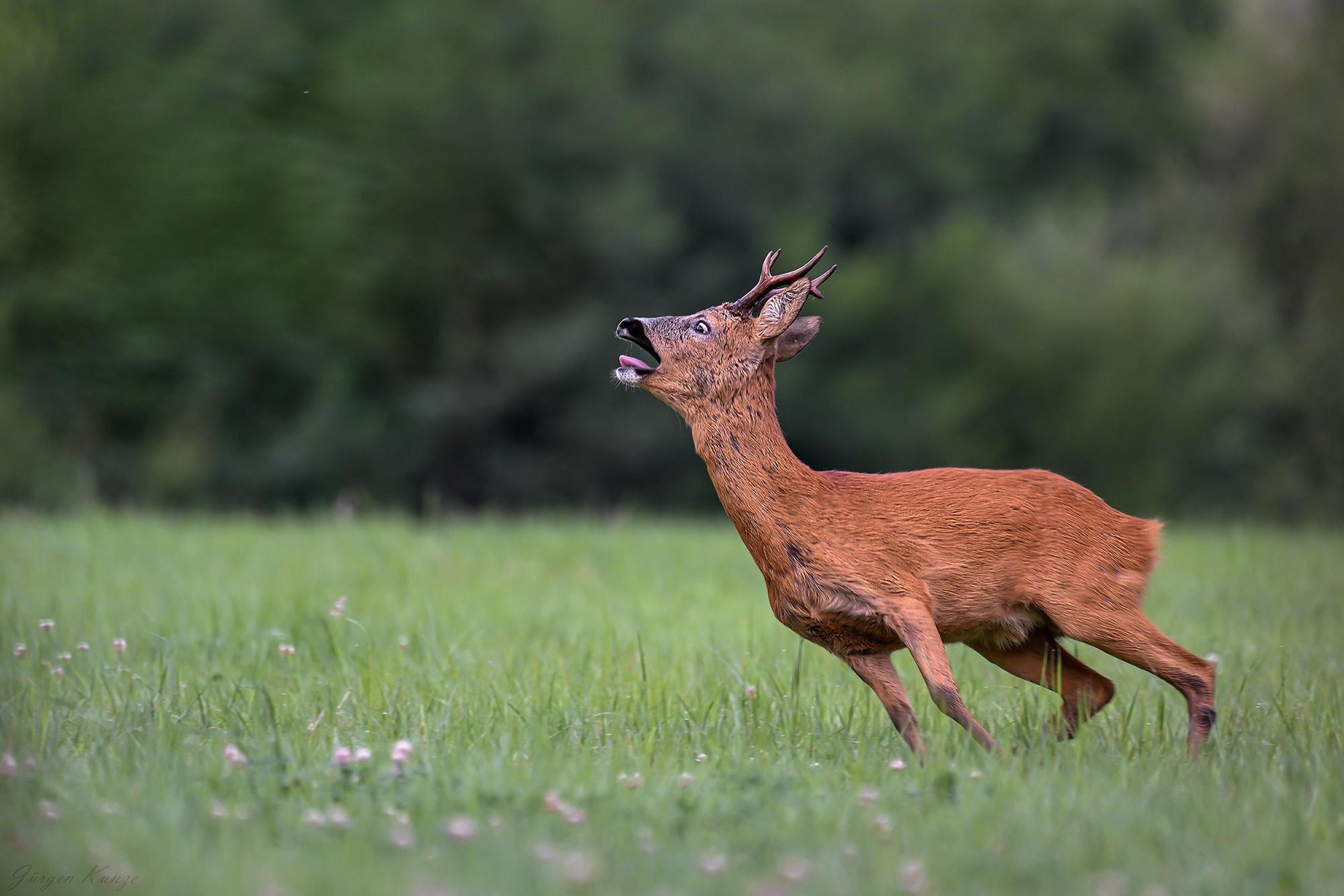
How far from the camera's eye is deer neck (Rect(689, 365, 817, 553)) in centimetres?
462

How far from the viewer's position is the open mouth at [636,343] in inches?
190

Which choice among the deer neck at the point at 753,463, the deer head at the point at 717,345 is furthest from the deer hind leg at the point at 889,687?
the deer head at the point at 717,345

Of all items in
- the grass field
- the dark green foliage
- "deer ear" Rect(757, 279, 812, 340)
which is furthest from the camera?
the dark green foliage

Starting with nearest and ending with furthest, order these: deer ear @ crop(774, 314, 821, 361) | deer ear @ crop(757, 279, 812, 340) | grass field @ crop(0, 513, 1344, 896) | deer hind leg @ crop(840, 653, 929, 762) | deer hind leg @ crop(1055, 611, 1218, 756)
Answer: grass field @ crop(0, 513, 1344, 896)
deer hind leg @ crop(840, 653, 929, 762)
deer hind leg @ crop(1055, 611, 1218, 756)
deer ear @ crop(757, 279, 812, 340)
deer ear @ crop(774, 314, 821, 361)

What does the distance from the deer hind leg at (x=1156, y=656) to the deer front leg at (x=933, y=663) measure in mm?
546

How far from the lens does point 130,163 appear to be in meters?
21.9

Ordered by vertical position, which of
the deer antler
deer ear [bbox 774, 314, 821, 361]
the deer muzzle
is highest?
the deer antler

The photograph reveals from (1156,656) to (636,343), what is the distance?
7.16 ft

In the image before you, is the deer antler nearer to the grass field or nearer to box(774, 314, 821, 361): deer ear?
box(774, 314, 821, 361): deer ear

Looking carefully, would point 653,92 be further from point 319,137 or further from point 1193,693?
point 1193,693

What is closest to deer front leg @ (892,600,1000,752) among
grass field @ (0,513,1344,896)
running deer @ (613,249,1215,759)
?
running deer @ (613,249,1215,759)

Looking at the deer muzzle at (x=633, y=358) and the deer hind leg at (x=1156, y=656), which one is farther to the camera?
the deer muzzle at (x=633, y=358)

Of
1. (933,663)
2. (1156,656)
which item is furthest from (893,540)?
(1156,656)

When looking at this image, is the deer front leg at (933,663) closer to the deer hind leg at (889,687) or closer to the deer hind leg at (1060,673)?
the deer hind leg at (889,687)
